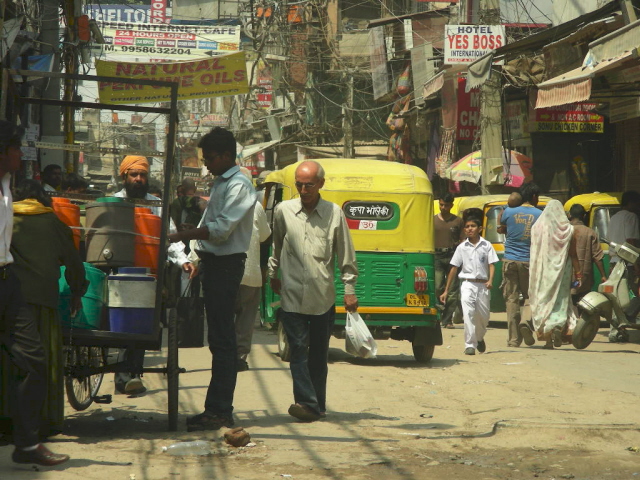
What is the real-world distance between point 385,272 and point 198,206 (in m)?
2.25

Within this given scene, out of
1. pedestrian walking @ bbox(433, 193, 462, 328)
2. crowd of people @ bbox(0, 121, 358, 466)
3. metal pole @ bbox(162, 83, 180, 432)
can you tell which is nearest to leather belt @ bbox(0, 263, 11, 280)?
crowd of people @ bbox(0, 121, 358, 466)

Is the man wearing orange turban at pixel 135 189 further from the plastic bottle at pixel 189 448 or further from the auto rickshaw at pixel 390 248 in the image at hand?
the auto rickshaw at pixel 390 248

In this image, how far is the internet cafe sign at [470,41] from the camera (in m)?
19.9

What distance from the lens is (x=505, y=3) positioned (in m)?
26.0

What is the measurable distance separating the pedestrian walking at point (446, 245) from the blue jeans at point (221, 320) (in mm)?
9078

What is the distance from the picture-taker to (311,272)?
722 centimetres

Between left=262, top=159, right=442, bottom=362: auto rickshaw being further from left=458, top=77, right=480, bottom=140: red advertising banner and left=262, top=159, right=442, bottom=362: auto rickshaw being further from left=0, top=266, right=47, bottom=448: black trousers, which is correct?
left=458, top=77, right=480, bottom=140: red advertising banner

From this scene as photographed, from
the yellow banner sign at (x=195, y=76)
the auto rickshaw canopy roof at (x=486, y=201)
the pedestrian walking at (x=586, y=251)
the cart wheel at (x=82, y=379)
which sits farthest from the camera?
the auto rickshaw canopy roof at (x=486, y=201)

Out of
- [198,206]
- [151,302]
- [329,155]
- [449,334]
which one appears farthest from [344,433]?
[329,155]

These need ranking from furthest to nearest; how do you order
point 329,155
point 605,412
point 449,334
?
point 329,155, point 449,334, point 605,412

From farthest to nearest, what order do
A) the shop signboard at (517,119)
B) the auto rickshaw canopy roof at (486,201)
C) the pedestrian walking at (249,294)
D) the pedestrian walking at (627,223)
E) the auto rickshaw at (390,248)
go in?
the shop signboard at (517,119) → the auto rickshaw canopy roof at (486,201) → the pedestrian walking at (627,223) → the auto rickshaw at (390,248) → the pedestrian walking at (249,294)

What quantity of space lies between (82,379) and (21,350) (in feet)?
5.32

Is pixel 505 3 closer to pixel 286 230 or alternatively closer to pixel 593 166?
pixel 593 166

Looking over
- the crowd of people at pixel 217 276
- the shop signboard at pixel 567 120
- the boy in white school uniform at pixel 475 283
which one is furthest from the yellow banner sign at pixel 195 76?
the shop signboard at pixel 567 120
